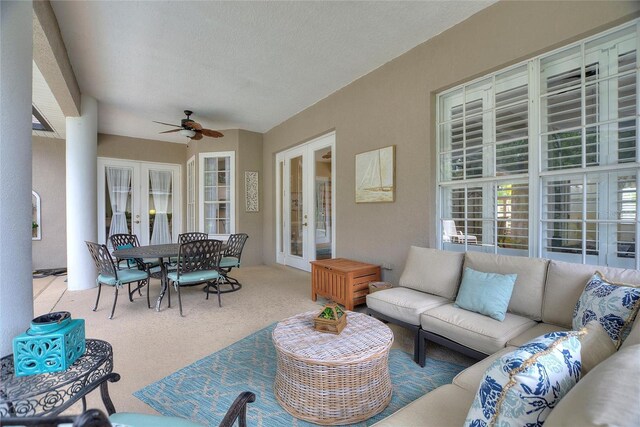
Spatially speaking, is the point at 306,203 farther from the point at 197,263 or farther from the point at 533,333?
the point at 533,333

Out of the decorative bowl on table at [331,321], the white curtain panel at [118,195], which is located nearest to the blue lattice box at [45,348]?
the decorative bowl on table at [331,321]

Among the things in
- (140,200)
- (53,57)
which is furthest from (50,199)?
(53,57)

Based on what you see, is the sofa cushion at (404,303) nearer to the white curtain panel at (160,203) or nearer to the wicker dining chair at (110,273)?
the wicker dining chair at (110,273)

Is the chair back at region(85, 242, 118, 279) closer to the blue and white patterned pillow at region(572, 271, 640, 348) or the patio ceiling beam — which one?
the patio ceiling beam

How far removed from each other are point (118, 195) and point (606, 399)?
823 cm

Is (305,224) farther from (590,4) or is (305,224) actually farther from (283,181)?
(590,4)

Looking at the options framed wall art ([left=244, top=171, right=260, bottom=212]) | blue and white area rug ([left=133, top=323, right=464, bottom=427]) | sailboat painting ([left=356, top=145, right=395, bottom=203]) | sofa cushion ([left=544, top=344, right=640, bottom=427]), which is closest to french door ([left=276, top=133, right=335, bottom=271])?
framed wall art ([left=244, top=171, right=260, bottom=212])

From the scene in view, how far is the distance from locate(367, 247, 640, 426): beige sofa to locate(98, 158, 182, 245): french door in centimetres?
650

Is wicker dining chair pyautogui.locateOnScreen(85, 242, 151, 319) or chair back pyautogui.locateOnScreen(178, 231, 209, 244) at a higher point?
chair back pyautogui.locateOnScreen(178, 231, 209, 244)

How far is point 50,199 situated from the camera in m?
6.14

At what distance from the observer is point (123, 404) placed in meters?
1.85

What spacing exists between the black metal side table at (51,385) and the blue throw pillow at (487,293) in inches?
88.2

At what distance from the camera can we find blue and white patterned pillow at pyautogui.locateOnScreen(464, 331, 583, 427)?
2.74 ft

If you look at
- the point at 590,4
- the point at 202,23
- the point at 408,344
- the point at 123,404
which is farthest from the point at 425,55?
the point at 123,404
